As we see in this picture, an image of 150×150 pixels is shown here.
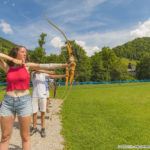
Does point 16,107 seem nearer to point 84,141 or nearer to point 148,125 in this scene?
point 84,141

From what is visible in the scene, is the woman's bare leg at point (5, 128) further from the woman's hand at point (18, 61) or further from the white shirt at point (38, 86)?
the white shirt at point (38, 86)

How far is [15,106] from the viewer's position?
194cm

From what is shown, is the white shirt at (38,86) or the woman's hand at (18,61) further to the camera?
the white shirt at (38,86)

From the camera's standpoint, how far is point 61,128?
4.28 m

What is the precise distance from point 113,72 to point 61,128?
133 feet

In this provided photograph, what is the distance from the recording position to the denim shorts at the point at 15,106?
1.92 meters

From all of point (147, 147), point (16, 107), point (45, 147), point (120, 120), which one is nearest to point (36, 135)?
point (45, 147)

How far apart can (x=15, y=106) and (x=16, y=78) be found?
0.39 meters

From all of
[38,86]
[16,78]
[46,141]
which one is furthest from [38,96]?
[16,78]

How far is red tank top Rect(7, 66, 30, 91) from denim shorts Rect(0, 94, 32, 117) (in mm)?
143

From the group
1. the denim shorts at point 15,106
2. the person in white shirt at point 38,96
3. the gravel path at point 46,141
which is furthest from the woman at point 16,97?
the person in white shirt at point 38,96

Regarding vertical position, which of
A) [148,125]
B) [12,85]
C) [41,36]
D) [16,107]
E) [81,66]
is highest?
[41,36]

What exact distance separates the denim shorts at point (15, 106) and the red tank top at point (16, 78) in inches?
5.6

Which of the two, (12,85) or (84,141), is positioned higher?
(12,85)
